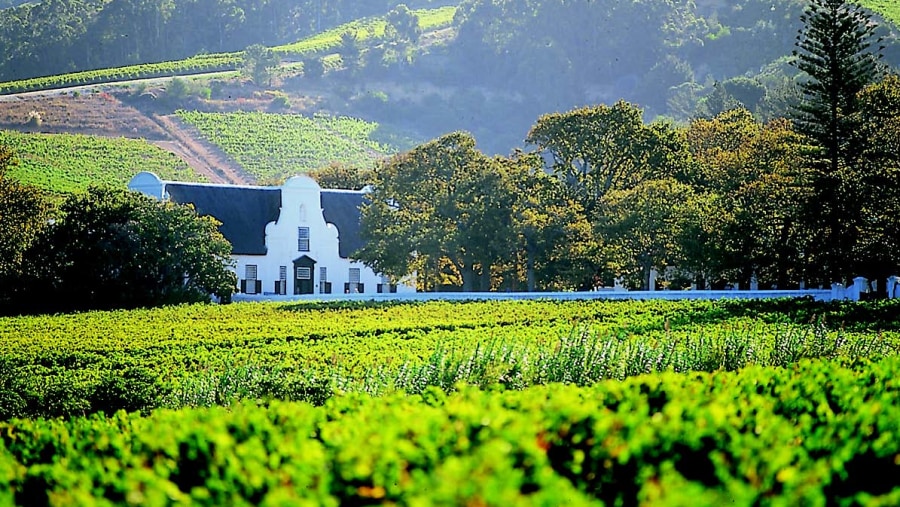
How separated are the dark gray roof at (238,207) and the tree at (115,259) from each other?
1081 cm

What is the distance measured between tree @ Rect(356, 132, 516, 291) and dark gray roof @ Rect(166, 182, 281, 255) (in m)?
8.91

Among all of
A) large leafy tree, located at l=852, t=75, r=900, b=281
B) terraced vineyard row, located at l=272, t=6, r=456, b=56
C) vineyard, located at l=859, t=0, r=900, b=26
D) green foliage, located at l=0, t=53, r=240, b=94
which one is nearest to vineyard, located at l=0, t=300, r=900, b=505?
large leafy tree, located at l=852, t=75, r=900, b=281

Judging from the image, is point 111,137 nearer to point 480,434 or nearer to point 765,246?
point 765,246

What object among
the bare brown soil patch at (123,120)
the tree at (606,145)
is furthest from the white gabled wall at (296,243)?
the bare brown soil patch at (123,120)

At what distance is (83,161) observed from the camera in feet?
220

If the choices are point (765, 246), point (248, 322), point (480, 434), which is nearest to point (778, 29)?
point (765, 246)

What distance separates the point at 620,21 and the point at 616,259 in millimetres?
80969

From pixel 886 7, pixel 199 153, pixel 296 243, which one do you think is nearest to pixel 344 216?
pixel 296 243

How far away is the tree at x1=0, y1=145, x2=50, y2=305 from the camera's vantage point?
3497cm

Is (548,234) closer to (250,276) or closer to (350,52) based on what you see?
(250,276)

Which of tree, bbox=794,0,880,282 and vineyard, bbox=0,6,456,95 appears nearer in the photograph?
tree, bbox=794,0,880,282

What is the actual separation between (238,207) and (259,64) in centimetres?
6074

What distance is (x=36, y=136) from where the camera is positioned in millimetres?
69812

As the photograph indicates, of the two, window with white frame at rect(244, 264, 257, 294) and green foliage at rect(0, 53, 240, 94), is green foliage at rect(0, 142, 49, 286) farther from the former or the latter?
green foliage at rect(0, 53, 240, 94)
